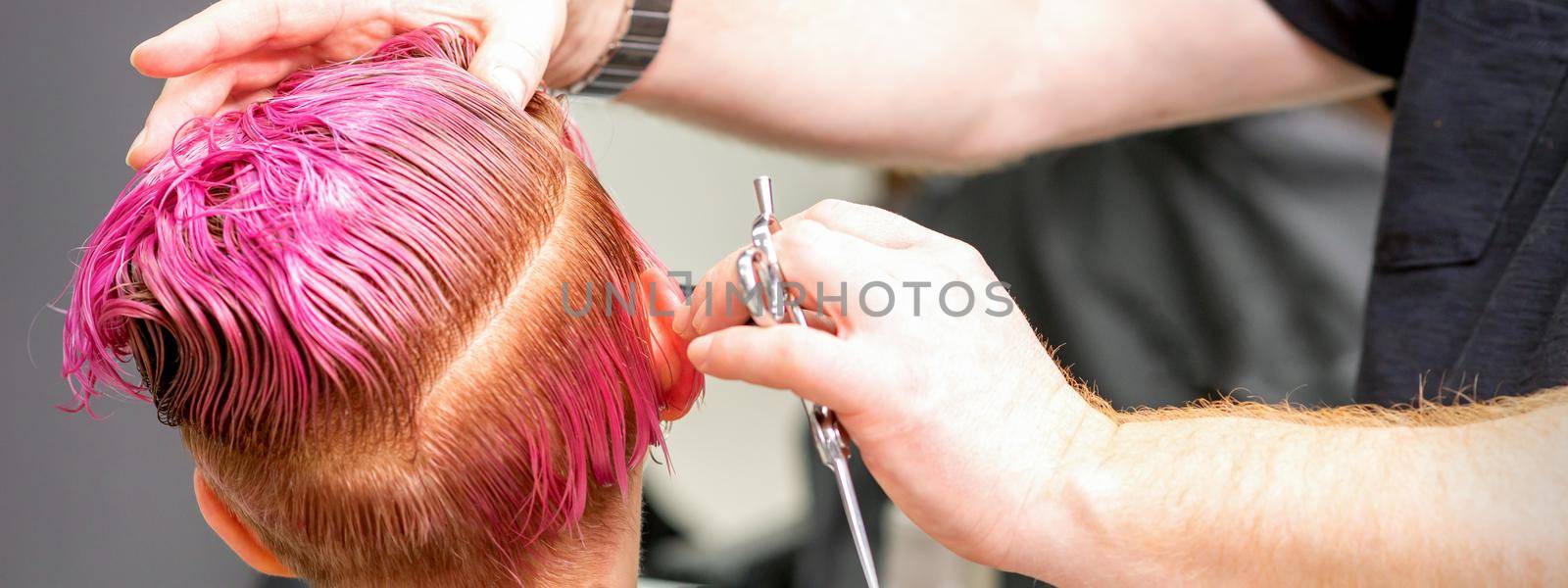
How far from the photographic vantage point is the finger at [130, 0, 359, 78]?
85 cm

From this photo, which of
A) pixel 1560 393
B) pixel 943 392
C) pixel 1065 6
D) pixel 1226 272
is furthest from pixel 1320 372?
pixel 943 392

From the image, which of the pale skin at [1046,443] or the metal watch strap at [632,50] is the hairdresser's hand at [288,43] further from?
the metal watch strap at [632,50]

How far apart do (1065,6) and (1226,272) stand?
2.40ft

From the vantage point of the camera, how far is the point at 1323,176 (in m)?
1.93

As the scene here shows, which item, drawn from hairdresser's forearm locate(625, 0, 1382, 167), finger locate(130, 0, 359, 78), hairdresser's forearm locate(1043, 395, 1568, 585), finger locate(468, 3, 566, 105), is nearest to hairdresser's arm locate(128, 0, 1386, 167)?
hairdresser's forearm locate(625, 0, 1382, 167)

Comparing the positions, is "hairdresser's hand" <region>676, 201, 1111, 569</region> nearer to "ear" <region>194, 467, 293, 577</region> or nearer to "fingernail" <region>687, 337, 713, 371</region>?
"fingernail" <region>687, 337, 713, 371</region>

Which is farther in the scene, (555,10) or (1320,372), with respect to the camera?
(1320,372)

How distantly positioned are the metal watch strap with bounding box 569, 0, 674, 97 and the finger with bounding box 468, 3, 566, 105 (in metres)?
0.17

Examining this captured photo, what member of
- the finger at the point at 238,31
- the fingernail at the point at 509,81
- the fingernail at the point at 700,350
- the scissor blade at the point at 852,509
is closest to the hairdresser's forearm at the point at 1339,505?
the scissor blade at the point at 852,509

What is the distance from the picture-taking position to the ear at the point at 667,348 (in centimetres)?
81

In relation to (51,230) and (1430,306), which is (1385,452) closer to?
(1430,306)

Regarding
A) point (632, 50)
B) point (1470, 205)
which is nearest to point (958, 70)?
point (632, 50)

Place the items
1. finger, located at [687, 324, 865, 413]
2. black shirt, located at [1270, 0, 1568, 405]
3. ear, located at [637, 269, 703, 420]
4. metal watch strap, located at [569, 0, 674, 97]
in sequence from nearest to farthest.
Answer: finger, located at [687, 324, 865, 413] → ear, located at [637, 269, 703, 420] → black shirt, located at [1270, 0, 1568, 405] → metal watch strap, located at [569, 0, 674, 97]

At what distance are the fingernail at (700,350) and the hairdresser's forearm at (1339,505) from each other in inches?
10.0
